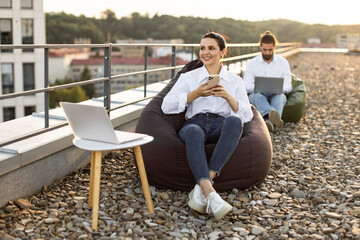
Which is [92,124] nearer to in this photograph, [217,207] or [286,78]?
[217,207]

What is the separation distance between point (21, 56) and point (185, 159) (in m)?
43.6

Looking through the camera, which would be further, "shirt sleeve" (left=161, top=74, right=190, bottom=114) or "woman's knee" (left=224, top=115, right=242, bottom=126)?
"shirt sleeve" (left=161, top=74, right=190, bottom=114)

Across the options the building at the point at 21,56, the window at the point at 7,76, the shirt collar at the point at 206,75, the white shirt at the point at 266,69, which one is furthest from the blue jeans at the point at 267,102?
the window at the point at 7,76

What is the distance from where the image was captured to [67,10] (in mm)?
43938

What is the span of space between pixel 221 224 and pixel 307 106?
570 cm

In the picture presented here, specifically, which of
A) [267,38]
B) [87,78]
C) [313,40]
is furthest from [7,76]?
[267,38]

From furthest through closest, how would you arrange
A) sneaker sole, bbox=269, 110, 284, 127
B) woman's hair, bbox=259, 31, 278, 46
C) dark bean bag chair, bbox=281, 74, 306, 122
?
dark bean bag chair, bbox=281, 74, 306, 122, woman's hair, bbox=259, 31, 278, 46, sneaker sole, bbox=269, 110, 284, 127

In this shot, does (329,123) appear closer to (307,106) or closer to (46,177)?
(307,106)

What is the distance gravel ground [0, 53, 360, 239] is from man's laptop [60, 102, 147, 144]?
0.56m

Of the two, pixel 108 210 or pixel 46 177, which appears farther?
pixel 46 177

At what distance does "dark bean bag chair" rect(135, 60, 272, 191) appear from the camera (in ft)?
12.3

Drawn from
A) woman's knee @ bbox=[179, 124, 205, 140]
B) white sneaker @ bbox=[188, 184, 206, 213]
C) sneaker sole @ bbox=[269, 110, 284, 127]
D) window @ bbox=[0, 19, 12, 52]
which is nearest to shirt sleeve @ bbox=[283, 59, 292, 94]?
sneaker sole @ bbox=[269, 110, 284, 127]

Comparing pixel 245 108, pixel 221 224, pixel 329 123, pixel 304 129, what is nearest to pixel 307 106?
pixel 329 123

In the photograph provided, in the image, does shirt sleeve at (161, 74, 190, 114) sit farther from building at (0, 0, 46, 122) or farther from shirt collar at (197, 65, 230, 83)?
building at (0, 0, 46, 122)
